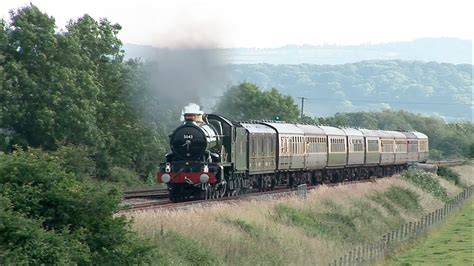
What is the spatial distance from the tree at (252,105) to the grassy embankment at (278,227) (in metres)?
57.5

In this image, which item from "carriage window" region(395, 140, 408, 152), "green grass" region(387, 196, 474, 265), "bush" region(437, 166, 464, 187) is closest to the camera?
"green grass" region(387, 196, 474, 265)

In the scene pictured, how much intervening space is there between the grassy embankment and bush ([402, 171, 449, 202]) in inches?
408

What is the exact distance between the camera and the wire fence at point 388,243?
1036 inches

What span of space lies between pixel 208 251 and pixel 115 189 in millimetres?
3787

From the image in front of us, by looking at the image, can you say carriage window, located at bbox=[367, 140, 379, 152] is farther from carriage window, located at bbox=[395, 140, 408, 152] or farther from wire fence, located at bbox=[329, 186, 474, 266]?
wire fence, located at bbox=[329, 186, 474, 266]

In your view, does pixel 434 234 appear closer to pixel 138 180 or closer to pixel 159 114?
pixel 138 180

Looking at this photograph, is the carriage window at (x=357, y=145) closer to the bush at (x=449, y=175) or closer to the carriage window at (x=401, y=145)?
the bush at (x=449, y=175)

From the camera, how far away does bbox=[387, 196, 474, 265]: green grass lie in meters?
31.0

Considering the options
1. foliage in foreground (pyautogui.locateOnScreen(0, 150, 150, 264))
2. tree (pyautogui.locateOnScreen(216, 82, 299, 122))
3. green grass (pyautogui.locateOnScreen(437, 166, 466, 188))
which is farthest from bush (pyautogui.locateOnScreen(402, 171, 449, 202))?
tree (pyautogui.locateOnScreen(216, 82, 299, 122))

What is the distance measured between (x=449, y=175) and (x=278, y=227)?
47429 mm

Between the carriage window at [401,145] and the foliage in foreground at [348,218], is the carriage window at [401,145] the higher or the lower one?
the higher one

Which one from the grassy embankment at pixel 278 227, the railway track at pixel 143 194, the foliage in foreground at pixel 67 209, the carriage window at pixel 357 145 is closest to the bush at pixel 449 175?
the carriage window at pixel 357 145

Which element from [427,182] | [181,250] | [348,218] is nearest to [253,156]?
[348,218]

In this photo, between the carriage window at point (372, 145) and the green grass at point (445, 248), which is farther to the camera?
the carriage window at point (372, 145)
